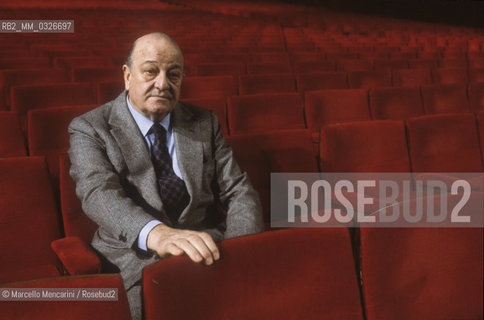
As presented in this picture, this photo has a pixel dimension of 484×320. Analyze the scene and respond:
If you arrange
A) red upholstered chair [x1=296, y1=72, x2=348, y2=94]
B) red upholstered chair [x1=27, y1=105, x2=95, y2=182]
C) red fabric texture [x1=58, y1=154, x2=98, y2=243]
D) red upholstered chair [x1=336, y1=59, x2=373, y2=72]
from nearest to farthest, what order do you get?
red fabric texture [x1=58, y1=154, x2=98, y2=243], red upholstered chair [x1=27, y1=105, x2=95, y2=182], red upholstered chair [x1=296, y1=72, x2=348, y2=94], red upholstered chair [x1=336, y1=59, x2=373, y2=72]

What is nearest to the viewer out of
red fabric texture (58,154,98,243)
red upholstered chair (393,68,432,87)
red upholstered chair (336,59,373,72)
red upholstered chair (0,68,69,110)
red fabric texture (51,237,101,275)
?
red fabric texture (51,237,101,275)

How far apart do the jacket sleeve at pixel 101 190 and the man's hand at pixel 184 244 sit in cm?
2

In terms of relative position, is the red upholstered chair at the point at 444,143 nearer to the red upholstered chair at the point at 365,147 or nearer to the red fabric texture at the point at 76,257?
the red upholstered chair at the point at 365,147

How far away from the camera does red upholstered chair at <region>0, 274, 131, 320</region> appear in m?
0.19

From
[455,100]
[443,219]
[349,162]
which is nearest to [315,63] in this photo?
[455,100]

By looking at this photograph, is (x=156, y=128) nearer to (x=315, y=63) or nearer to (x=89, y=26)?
(x=315, y=63)

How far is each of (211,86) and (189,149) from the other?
1.69 ft

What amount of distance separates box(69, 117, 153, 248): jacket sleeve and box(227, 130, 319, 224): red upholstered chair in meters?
0.18

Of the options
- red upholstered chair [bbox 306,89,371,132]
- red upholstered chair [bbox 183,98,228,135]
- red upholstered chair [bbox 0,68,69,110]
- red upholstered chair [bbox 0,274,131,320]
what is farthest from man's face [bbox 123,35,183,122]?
red upholstered chair [bbox 0,68,69,110]

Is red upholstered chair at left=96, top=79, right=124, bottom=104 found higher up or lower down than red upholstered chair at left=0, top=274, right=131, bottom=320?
higher up

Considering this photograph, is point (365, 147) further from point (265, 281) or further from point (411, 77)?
point (411, 77)

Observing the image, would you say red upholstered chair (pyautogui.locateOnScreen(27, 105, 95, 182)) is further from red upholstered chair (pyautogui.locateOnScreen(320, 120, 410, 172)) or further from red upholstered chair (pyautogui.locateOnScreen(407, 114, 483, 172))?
red upholstered chair (pyautogui.locateOnScreen(407, 114, 483, 172))

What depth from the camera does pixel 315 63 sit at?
3.91 feet

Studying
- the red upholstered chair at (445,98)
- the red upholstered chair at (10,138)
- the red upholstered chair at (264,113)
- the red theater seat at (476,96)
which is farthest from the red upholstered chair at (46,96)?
the red theater seat at (476,96)
